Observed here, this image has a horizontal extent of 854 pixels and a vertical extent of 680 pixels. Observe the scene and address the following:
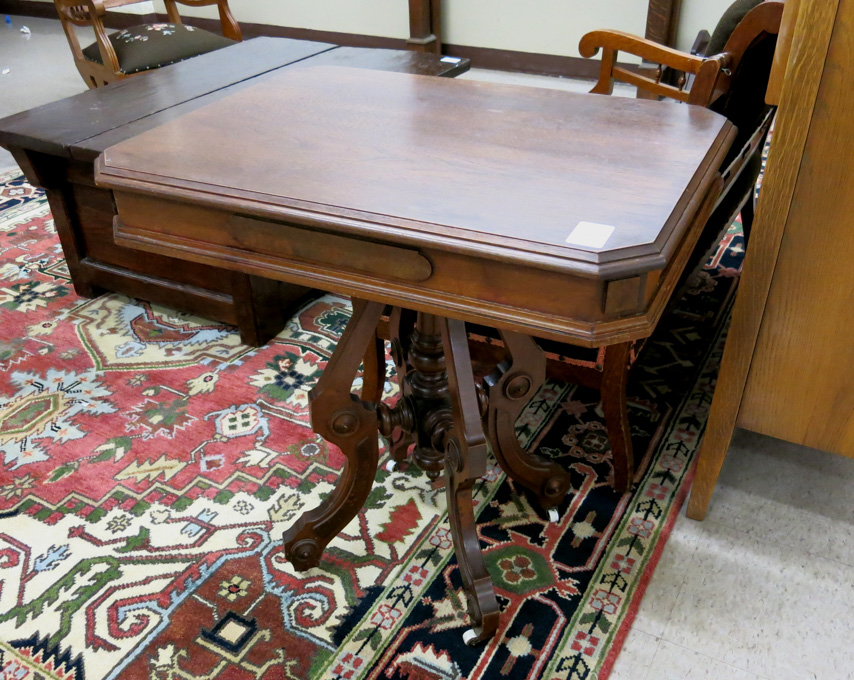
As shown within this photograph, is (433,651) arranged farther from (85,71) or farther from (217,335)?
(85,71)

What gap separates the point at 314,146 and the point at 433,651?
959mm

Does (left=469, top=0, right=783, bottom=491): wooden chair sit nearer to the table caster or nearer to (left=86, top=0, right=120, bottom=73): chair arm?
the table caster

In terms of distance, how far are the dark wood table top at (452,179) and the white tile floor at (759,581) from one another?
781 mm

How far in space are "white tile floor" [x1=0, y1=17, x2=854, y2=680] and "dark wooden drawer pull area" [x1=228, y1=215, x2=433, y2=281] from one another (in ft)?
2.90

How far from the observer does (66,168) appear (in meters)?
2.33

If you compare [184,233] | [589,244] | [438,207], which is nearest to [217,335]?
[184,233]

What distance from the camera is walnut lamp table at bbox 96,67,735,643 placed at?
3.22ft

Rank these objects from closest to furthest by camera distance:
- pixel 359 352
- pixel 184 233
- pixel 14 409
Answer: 1. pixel 184 233
2. pixel 359 352
3. pixel 14 409

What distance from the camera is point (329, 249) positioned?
3.53 feet

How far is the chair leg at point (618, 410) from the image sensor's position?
157 centimetres

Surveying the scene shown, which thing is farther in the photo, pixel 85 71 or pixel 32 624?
pixel 85 71

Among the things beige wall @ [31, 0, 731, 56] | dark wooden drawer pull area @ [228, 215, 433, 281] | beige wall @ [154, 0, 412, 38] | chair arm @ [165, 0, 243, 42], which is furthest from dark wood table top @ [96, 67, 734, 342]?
beige wall @ [154, 0, 412, 38]

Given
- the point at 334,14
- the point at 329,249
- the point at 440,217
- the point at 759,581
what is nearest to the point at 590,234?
the point at 440,217

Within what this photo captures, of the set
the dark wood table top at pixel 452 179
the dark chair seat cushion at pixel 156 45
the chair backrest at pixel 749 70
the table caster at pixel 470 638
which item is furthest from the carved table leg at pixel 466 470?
the dark chair seat cushion at pixel 156 45
